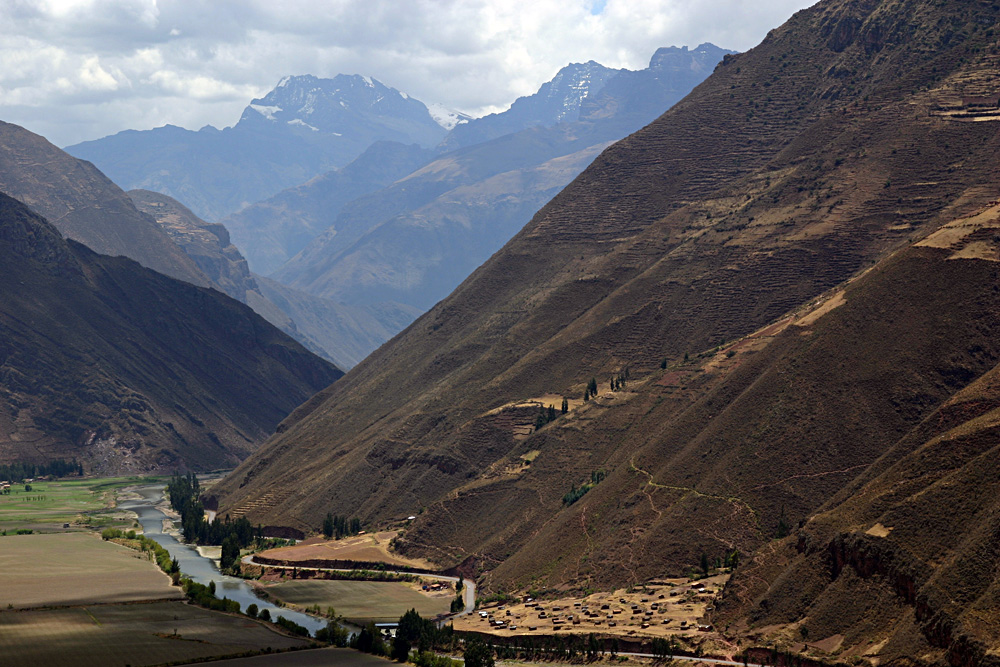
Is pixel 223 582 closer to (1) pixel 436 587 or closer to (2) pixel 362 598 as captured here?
(2) pixel 362 598

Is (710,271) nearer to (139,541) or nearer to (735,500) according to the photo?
(735,500)

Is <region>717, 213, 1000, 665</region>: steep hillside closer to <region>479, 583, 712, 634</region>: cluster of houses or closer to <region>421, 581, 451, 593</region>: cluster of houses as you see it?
<region>479, 583, 712, 634</region>: cluster of houses

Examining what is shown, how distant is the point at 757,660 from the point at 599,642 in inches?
628

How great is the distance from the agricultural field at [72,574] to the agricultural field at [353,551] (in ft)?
60.4

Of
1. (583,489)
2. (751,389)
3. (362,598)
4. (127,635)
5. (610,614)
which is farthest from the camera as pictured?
(583,489)

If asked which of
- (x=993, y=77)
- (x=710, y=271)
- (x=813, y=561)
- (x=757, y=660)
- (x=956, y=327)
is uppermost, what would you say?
(x=993, y=77)

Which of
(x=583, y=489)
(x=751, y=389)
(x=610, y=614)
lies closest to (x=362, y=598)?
(x=583, y=489)

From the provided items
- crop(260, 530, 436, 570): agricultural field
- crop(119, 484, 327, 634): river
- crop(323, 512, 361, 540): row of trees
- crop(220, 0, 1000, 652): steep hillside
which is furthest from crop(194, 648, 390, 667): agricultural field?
crop(323, 512, 361, 540): row of trees

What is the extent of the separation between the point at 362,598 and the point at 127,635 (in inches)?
1409

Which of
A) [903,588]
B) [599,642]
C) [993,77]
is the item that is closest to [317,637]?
[599,642]

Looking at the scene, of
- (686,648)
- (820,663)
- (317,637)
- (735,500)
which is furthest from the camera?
(735,500)

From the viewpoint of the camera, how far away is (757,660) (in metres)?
104

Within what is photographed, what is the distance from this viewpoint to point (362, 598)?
147 meters

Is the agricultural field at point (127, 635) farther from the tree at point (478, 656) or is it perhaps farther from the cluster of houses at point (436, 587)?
the cluster of houses at point (436, 587)
